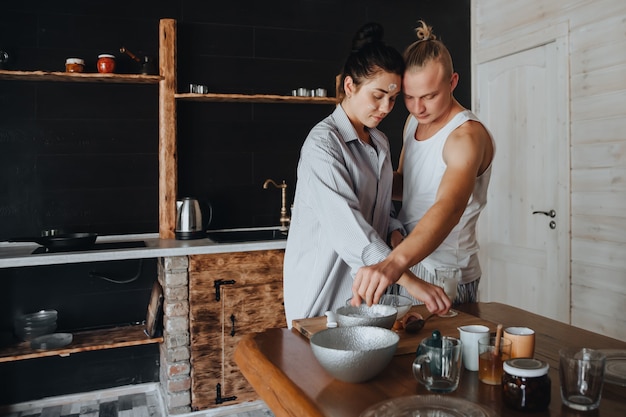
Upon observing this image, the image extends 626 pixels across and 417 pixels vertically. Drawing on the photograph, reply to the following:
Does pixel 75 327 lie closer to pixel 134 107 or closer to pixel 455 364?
pixel 134 107

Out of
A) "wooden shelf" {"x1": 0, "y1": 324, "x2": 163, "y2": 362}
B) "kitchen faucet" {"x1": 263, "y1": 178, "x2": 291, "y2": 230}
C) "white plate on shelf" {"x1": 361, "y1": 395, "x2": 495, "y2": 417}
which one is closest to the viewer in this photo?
"white plate on shelf" {"x1": 361, "y1": 395, "x2": 495, "y2": 417}

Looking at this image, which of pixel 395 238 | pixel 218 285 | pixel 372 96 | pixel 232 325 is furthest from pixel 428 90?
pixel 232 325

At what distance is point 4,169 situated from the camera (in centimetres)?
327

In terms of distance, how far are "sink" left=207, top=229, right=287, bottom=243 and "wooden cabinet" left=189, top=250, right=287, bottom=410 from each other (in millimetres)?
130

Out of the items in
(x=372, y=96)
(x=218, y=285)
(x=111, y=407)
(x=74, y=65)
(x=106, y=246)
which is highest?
(x=74, y=65)

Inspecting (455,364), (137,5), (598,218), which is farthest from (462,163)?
(137,5)

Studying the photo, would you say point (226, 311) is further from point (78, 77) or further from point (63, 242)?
point (78, 77)

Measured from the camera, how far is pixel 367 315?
150 centimetres

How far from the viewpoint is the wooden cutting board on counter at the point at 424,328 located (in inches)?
57.7

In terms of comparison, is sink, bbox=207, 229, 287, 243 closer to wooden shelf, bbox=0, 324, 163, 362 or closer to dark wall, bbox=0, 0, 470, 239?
dark wall, bbox=0, 0, 470, 239

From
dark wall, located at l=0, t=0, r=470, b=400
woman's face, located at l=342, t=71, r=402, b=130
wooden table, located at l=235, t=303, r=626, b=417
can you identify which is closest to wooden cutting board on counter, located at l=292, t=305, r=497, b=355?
wooden table, located at l=235, t=303, r=626, b=417

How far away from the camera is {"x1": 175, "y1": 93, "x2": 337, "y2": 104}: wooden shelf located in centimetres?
347

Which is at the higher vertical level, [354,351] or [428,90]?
[428,90]

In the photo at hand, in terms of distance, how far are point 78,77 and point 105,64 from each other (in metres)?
0.17
